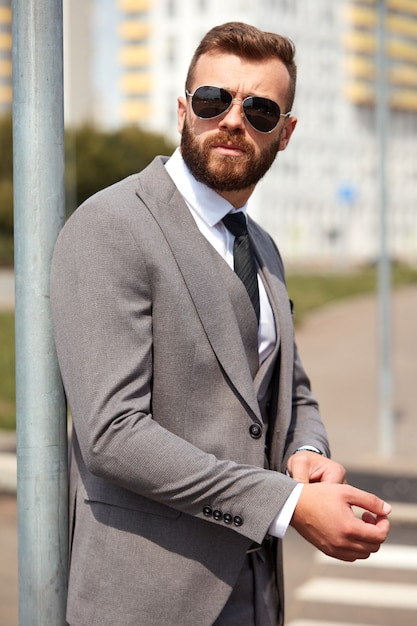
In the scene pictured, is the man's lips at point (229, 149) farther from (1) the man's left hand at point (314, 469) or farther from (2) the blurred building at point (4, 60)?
(2) the blurred building at point (4, 60)

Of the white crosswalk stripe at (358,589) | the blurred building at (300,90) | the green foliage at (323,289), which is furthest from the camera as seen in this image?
the blurred building at (300,90)

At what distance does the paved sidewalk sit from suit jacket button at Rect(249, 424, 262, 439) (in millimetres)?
4323

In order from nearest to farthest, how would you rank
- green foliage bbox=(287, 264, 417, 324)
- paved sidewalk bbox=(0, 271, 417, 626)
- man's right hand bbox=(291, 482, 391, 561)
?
man's right hand bbox=(291, 482, 391, 561)
paved sidewalk bbox=(0, 271, 417, 626)
green foliage bbox=(287, 264, 417, 324)

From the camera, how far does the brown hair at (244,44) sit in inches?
87.4

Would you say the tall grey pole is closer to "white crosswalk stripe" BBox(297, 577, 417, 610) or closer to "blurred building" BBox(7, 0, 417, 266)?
"white crosswalk stripe" BBox(297, 577, 417, 610)

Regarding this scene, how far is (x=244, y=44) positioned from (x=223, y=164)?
0.24 m

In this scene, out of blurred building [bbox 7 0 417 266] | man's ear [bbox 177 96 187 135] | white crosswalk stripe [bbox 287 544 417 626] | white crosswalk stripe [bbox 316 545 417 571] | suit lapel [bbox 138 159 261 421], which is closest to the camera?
suit lapel [bbox 138 159 261 421]

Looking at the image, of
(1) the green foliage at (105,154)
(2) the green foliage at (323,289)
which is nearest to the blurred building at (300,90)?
(1) the green foliage at (105,154)

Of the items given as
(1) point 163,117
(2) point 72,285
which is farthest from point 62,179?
(1) point 163,117

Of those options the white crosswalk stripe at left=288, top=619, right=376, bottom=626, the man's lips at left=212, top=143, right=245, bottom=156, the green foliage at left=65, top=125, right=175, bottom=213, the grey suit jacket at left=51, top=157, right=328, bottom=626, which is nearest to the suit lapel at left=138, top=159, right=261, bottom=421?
the grey suit jacket at left=51, top=157, right=328, bottom=626

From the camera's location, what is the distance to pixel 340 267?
58.9m

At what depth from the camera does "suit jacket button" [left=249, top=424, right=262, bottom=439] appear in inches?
83.4

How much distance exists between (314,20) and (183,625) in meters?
95.1

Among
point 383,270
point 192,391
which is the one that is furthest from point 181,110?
point 383,270
